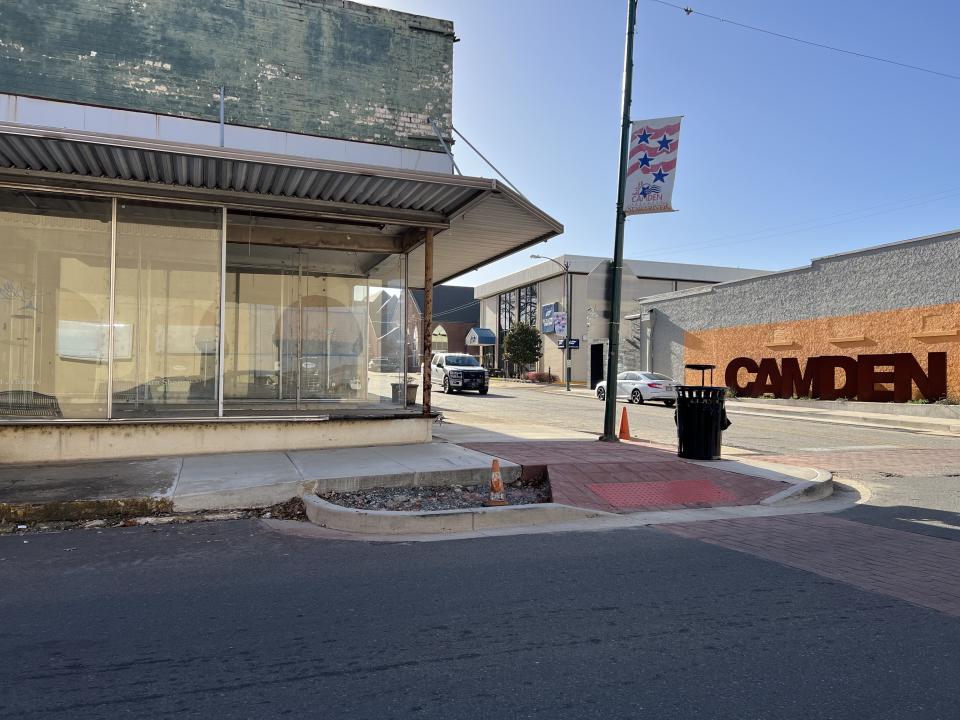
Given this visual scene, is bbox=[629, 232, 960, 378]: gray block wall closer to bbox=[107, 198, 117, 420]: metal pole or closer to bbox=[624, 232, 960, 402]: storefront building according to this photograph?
bbox=[624, 232, 960, 402]: storefront building

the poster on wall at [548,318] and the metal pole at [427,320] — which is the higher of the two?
the poster on wall at [548,318]

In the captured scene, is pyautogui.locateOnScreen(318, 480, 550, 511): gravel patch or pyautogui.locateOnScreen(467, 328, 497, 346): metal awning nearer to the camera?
pyautogui.locateOnScreen(318, 480, 550, 511): gravel patch

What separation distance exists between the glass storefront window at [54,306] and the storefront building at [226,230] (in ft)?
0.10

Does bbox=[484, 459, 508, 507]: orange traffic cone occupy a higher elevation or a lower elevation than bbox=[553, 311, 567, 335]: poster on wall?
lower

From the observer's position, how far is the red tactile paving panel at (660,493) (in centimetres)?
808

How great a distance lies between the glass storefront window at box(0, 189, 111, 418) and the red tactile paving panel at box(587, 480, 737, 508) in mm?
7227

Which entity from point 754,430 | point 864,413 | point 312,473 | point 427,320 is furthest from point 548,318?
point 312,473

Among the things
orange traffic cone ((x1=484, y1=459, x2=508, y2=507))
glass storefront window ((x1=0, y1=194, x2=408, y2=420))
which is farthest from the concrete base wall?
orange traffic cone ((x1=484, y1=459, x2=508, y2=507))

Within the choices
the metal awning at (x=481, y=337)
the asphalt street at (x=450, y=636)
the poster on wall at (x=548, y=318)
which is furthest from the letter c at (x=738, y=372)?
the metal awning at (x=481, y=337)

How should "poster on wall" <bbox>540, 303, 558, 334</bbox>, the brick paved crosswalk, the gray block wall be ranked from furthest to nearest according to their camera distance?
"poster on wall" <bbox>540, 303, 558, 334</bbox>
the gray block wall
the brick paved crosswalk

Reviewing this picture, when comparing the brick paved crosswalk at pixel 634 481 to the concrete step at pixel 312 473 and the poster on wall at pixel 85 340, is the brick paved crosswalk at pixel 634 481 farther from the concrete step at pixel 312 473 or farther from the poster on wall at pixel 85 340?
the poster on wall at pixel 85 340

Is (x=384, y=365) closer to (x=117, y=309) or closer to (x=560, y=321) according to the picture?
(x=117, y=309)

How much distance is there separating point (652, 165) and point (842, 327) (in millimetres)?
18722

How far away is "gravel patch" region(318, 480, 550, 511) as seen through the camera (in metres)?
7.49
